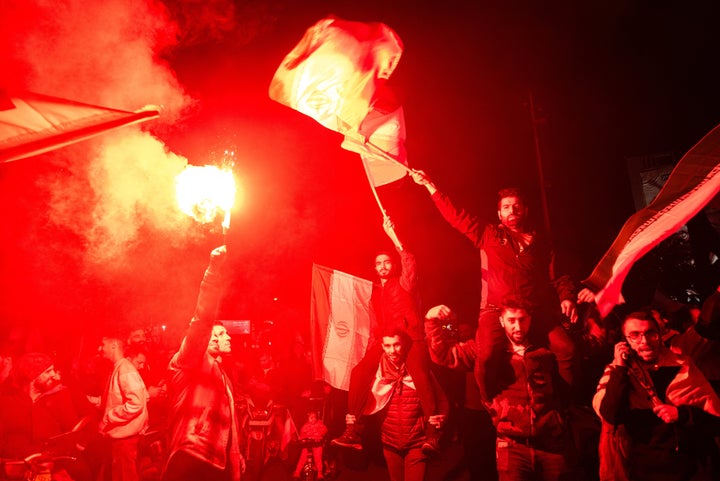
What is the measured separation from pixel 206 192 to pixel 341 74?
2498 millimetres

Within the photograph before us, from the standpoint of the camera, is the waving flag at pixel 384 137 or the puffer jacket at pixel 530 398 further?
the waving flag at pixel 384 137

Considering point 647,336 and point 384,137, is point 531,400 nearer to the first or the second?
point 647,336

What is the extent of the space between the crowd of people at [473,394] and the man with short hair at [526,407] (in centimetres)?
1

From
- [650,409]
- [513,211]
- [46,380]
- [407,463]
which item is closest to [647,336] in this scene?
[650,409]

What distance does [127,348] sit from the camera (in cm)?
864

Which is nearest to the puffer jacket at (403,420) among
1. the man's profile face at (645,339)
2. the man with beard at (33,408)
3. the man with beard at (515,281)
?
the man with beard at (515,281)

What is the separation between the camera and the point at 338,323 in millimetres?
8578

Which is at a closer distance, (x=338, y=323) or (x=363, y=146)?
(x=363, y=146)

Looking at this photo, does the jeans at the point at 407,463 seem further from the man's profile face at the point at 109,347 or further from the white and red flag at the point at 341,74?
the man's profile face at the point at 109,347

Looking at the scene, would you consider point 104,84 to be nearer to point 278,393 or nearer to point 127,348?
point 127,348

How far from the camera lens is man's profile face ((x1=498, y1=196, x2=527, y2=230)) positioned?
20.4 feet

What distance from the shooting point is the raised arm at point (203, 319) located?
571cm

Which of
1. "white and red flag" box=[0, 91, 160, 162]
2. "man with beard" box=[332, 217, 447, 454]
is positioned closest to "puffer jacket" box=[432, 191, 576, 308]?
"man with beard" box=[332, 217, 447, 454]

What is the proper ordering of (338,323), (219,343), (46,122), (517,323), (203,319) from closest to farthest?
(46,122)
(517,323)
(203,319)
(219,343)
(338,323)
